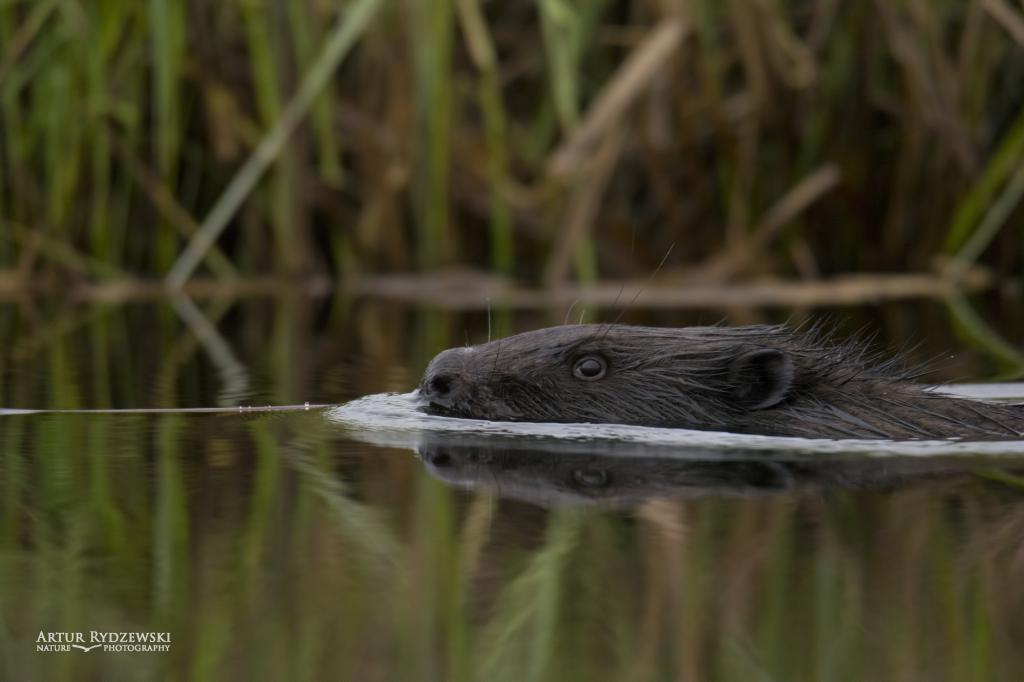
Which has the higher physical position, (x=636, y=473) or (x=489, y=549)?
(x=636, y=473)

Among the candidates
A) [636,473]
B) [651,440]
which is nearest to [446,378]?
[651,440]

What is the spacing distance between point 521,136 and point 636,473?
6.80 m

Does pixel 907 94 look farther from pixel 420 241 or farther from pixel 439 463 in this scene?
pixel 439 463

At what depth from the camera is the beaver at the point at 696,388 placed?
440 cm

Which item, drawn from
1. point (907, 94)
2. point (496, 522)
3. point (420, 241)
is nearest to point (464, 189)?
point (420, 241)

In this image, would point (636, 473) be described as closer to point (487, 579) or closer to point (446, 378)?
point (446, 378)

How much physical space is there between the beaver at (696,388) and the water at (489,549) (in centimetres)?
10

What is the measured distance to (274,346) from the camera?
284 inches

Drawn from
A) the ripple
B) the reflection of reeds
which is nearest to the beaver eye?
the ripple

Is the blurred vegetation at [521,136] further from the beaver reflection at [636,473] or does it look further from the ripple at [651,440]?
the beaver reflection at [636,473]

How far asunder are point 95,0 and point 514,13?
275cm

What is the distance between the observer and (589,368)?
4527 mm

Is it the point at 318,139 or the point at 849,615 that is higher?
the point at 318,139

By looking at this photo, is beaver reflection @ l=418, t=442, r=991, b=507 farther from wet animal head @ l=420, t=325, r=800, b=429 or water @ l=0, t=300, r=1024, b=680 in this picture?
wet animal head @ l=420, t=325, r=800, b=429
